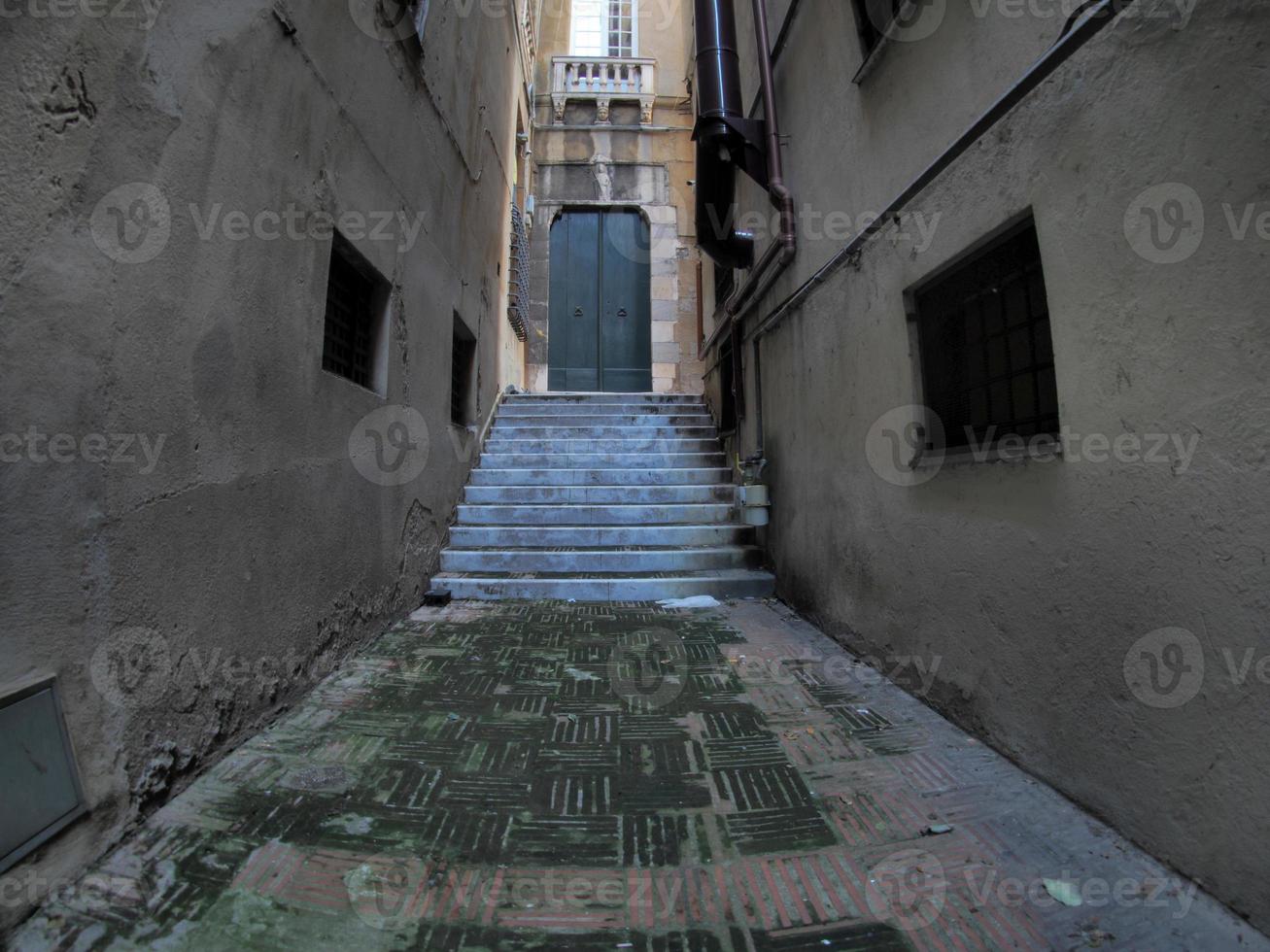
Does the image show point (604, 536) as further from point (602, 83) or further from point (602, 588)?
point (602, 83)

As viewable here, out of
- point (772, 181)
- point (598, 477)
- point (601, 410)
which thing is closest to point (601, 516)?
point (598, 477)

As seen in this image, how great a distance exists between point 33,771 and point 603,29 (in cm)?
1368

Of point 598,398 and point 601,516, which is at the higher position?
point 598,398

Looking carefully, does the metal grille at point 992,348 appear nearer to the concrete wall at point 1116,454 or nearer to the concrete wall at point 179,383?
the concrete wall at point 1116,454

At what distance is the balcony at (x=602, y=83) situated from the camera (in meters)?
10.4

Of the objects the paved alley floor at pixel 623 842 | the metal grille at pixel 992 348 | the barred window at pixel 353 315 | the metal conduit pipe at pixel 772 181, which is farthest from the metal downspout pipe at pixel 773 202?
the paved alley floor at pixel 623 842

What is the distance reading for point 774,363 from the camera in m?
4.76

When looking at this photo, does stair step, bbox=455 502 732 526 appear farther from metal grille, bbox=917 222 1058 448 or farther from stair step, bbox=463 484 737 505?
metal grille, bbox=917 222 1058 448

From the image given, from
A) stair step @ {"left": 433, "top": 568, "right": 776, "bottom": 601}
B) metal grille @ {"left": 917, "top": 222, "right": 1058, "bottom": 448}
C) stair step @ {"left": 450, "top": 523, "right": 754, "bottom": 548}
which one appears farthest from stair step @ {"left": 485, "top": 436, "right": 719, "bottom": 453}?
metal grille @ {"left": 917, "top": 222, "right": 1058, "bottom": 448}

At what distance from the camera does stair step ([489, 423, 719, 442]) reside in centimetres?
689

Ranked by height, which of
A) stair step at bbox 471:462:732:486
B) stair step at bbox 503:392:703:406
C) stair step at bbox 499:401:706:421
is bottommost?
stair step at bbox 471:462:732:486

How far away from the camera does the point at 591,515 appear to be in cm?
557

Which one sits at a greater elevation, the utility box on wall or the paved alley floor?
the utility box on wall

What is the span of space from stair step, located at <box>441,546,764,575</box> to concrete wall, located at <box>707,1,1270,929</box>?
2207mm
